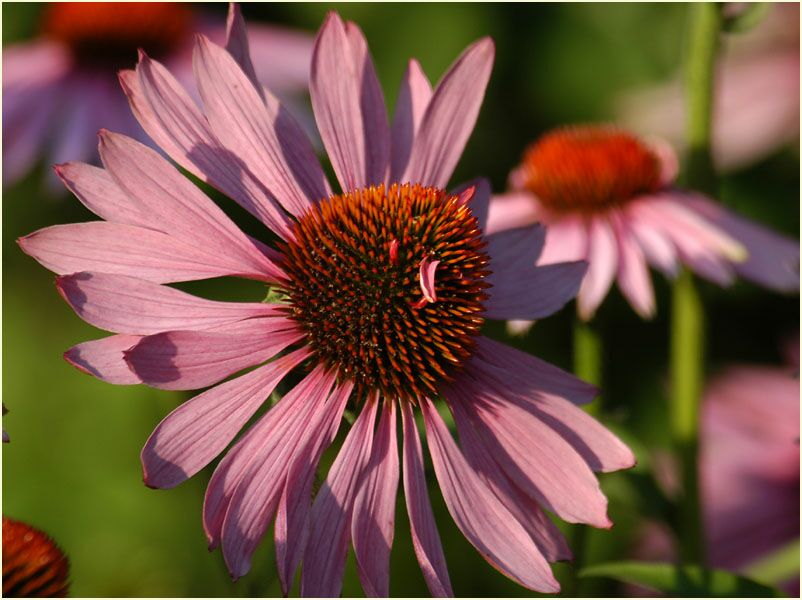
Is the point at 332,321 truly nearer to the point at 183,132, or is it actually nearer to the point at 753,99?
the point at 183,132

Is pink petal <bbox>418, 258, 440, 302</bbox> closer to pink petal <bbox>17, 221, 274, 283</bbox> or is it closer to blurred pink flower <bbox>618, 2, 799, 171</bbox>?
pink petal <bbox>17, 221, 274, 283</bbox>

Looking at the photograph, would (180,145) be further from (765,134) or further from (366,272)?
(765,134)

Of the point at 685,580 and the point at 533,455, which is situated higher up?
the point at 533,455

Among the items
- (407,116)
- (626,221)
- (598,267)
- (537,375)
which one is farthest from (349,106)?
(626,221)

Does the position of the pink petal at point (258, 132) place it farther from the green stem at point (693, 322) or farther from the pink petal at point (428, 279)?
the green stem at point (693, 322)

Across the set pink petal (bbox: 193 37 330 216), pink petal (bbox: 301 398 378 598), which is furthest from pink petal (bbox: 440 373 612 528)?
pink petal (bbox: 193 37 330 216)

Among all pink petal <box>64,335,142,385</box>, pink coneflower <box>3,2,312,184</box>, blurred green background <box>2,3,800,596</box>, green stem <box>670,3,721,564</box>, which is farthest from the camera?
blurred green background <box>2,3,800,596</box>

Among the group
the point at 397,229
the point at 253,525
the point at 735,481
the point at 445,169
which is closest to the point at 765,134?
the point at 735,481
